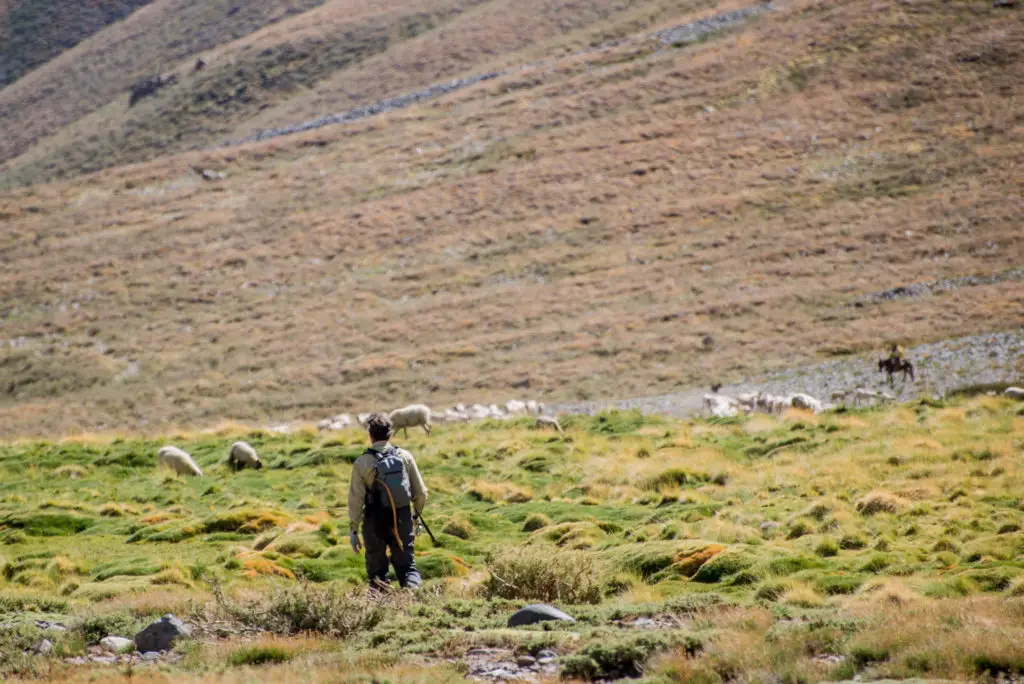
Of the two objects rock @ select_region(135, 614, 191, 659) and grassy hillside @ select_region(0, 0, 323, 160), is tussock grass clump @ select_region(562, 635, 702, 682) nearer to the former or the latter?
rock @ select_region(135, 614, 191, 659)

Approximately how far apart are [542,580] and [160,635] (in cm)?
416

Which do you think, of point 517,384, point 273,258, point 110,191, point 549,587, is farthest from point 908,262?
point 110,191

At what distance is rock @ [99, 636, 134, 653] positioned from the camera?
29.1 ft

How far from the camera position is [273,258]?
6103 cm

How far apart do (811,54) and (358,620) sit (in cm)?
7078

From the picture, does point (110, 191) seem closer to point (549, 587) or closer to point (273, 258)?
point (273, 258)

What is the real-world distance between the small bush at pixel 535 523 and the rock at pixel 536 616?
6168 mm

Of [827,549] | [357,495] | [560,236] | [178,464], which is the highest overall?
[357,495]

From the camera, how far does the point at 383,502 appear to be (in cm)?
1089

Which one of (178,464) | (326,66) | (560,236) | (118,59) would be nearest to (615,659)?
(178,464)

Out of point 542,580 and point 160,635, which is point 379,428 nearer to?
point 542,580

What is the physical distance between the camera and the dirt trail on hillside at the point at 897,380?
3147 cm

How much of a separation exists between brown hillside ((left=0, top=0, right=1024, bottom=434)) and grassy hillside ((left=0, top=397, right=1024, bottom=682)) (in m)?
16.6

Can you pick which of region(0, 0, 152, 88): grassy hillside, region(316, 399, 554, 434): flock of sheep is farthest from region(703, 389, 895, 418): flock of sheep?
region(0, 0, 152, 88): grassy hillside
